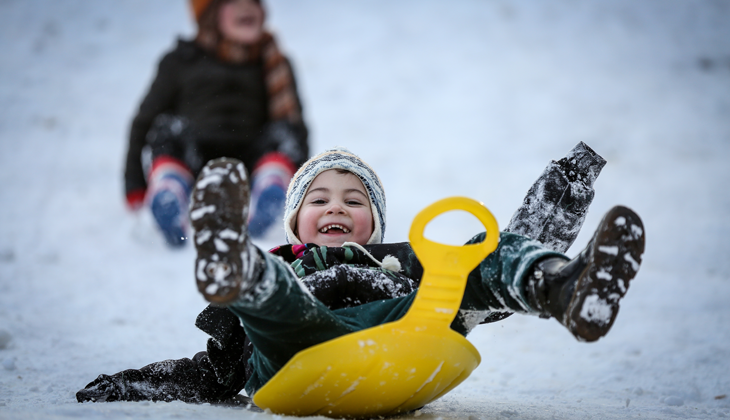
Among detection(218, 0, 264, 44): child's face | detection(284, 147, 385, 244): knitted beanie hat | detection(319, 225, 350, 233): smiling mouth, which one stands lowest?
detection(319, 225, 350, 233): smiling mouth

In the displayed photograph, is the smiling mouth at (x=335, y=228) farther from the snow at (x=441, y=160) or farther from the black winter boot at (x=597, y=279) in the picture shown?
the black winter boot at (x=597, y=279)

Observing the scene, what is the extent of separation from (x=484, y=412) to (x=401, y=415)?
19 centimetres

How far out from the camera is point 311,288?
1.25 m

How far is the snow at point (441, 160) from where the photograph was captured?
1.75 m

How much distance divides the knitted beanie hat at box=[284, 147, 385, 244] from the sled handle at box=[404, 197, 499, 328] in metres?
0.76

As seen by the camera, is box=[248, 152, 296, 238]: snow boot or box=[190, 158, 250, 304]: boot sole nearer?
box=[190, 158, 250, 304]: boot sole

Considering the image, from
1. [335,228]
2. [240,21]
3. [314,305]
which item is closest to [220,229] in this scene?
[314,305]

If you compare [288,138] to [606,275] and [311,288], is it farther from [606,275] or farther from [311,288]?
[606,275]

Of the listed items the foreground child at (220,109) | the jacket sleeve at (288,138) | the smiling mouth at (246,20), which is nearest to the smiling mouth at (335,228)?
the foreground child at (220,109)

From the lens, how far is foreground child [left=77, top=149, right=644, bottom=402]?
2.94ft

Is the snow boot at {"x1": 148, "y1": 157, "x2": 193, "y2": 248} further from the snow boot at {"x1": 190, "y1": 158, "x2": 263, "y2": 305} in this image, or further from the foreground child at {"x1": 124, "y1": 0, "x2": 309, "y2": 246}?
the snow boot at {"x1": 190, "y1": 158, "x2": 263, "y2": 305}

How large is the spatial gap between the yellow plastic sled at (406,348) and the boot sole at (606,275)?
0.55 ft

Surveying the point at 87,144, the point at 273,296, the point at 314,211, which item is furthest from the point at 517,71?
the point at 273,296

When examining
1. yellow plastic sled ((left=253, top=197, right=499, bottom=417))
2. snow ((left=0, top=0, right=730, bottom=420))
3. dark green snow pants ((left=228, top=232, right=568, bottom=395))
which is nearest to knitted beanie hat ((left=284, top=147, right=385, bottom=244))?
snow ((left=0, top=0, right=730, bottom=420))
